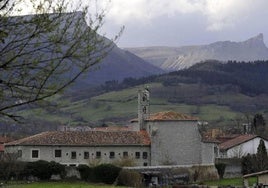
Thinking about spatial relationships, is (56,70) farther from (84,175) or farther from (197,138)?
(197,138)

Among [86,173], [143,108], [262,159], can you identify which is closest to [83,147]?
[86,173]

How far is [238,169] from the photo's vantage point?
3031 inches

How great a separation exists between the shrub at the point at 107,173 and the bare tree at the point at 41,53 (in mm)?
52464

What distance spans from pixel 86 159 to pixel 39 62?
2573 inches

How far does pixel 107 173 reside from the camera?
63562 millimetres

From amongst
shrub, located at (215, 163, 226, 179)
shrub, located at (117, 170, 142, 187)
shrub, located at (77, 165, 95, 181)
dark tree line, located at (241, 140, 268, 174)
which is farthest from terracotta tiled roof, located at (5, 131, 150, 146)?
shrub, located at (117, 170, 142, 187)

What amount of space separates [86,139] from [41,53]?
216 ft

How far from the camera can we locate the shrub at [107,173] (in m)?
63.5

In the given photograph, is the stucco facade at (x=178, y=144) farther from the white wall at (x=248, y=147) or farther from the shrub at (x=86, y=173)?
the white wall at (x=248, y=147)

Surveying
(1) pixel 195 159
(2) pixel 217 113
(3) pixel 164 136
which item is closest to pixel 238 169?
(1) pixel 195 159

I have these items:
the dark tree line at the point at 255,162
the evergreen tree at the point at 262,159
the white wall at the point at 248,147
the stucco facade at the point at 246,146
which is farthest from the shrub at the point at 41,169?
the white wall at the point at 248,147

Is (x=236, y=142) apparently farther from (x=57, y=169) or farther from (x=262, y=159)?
(x=57, y=169)

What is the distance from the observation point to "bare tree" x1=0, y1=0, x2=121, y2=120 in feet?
35.9

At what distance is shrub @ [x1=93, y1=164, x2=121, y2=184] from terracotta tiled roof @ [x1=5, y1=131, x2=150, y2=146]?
11.7 metres
